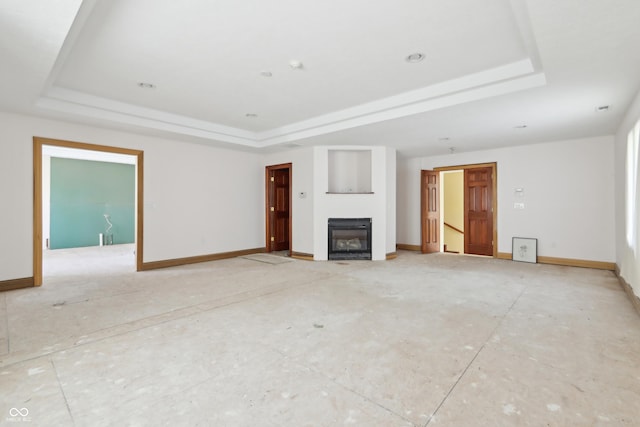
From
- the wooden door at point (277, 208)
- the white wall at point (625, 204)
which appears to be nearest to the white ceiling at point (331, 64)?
the white wall at point (625, 204)

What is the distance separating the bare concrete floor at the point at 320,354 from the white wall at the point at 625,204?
1.10 feet

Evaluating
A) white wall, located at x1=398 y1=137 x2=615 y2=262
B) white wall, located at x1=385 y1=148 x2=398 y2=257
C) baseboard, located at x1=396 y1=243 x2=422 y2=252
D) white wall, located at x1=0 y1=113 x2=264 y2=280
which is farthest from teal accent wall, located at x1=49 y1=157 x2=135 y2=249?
white wall, located at x1=398 y1=137 x2=615 y2=262

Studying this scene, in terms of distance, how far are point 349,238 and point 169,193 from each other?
3.76m

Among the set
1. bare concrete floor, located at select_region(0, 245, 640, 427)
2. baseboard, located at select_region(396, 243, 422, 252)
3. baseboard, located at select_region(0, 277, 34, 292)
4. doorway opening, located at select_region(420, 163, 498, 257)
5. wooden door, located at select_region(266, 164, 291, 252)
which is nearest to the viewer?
bare concrete floor, located at select_region(0, 245, 640, 427)

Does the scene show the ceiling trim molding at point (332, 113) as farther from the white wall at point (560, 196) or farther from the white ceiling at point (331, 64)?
the white wall at point (560, 196)

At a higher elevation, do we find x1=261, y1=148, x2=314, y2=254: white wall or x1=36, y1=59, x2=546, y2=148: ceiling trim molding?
x1=36, y1=59, x2=546, y2=148: ceiling trim molding

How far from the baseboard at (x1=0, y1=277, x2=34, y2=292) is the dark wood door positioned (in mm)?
8417

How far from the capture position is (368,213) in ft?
22.0

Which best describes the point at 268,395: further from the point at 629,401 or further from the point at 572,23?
the point at 572,23

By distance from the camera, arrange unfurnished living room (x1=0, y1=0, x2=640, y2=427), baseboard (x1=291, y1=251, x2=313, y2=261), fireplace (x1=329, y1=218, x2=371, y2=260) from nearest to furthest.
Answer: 1. unfurnished living room (x1=0, y1=0, x2=640, y2=427)
2. fireplace (x1=329, y1=218, x2=371, y2=260)
3. baseboard (x1=291, y1=251, x2=313, y2=261)

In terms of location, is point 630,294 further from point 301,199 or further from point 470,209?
point 301,199

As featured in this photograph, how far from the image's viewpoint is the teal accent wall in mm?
8375

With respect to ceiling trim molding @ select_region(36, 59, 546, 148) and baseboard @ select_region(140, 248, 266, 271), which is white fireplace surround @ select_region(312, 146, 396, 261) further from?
baseboard @ select_region(140, 248, 266, 271)

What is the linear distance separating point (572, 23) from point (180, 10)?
9.60 ft
